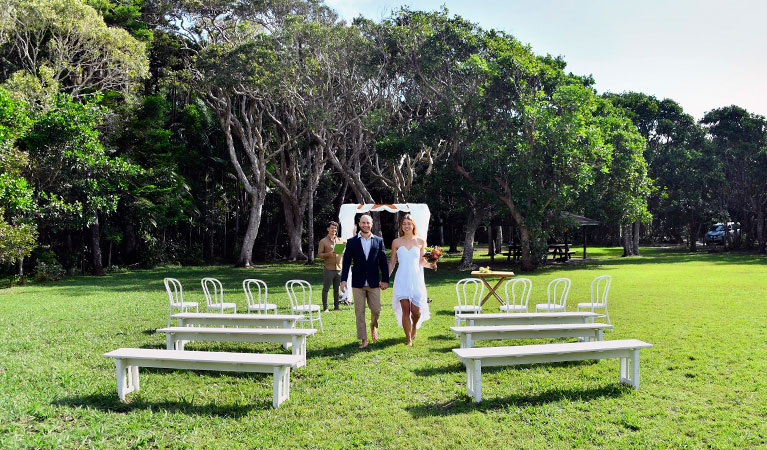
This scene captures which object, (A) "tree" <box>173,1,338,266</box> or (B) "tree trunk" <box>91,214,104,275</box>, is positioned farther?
(B) "tree trunk" <box>91,214,104,275</box>

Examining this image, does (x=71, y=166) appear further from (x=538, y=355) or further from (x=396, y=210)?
(x=538, y=355)

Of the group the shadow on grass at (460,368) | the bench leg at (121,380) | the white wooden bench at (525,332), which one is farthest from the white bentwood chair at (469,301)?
the bench leg at (121,380)

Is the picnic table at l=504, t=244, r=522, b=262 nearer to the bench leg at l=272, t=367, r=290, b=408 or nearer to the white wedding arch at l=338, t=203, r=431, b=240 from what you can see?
the white wedding arch at l=338, t=203, r=431, b=240

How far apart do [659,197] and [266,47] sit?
2889 centimetres

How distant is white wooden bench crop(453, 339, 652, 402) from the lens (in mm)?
4973

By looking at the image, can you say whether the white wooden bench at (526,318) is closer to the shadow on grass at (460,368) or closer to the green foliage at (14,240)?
the shadow on grass at (460,368)

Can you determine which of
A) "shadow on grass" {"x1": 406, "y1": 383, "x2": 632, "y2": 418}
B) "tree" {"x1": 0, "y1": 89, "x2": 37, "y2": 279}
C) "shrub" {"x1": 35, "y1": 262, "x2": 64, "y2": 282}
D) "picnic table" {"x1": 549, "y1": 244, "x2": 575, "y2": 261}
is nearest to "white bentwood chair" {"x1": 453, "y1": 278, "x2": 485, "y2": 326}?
"shadow on grass" {"x1": 406, "y1": 383, "x2": 632, "y2": 418}

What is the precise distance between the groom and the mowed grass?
0.52m

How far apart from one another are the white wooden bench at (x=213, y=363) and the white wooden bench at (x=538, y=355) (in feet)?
5.49

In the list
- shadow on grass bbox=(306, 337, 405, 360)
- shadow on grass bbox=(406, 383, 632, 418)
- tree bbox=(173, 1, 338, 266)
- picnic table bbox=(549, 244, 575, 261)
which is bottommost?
shadow on grass bbox=(406, 383, 632, 418)

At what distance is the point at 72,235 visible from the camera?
24500 mm

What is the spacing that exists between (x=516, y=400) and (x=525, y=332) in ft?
5.42

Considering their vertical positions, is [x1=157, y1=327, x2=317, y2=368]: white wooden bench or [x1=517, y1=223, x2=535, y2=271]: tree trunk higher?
[x1=517, y1=223, x2=535, y2=271]: tree trunk

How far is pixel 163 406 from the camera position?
195 inches
